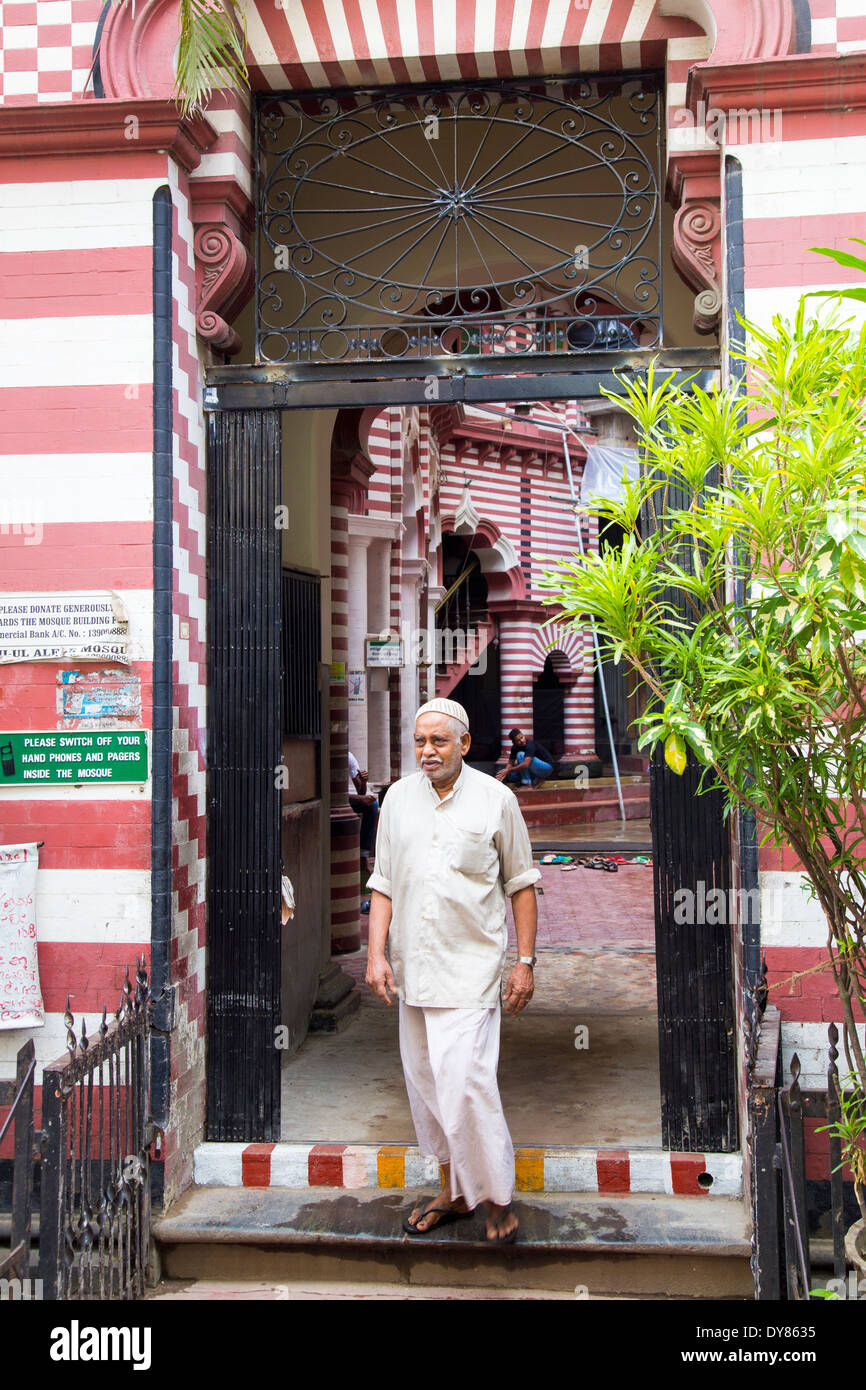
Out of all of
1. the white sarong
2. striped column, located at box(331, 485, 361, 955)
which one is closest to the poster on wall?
the white sarong

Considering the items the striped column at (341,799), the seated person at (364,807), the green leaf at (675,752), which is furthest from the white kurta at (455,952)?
the seated person at (364,807)

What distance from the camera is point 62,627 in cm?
503

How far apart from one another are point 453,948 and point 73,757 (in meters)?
1.79

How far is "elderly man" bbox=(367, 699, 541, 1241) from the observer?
4461 mm

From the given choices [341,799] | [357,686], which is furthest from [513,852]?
[357,686]

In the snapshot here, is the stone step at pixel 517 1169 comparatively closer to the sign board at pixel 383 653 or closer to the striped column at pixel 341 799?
the striped column at pixel 341 799

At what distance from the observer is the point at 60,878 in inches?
198

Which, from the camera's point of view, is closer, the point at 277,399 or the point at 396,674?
the point at 277,399

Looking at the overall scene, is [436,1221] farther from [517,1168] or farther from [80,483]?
[80,483]

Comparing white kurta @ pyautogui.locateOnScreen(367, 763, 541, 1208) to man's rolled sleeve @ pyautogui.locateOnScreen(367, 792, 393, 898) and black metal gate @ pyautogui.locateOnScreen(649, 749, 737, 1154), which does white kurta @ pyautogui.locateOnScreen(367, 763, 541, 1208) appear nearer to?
man's rolled sleeve @ pyautogui.locateOnScreen(367, 792, 393, 898)

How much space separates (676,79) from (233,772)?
354cm

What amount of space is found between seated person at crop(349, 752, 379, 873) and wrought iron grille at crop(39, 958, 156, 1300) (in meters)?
8.07
